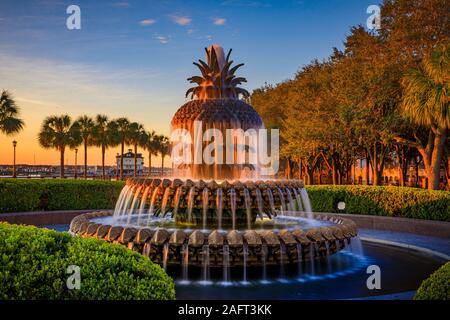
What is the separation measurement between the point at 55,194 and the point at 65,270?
16771 mm

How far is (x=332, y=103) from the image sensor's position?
3372cm

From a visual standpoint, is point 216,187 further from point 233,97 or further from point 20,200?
point 20,200

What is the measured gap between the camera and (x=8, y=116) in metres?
37.3

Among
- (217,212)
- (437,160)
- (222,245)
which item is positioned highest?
(437,160)

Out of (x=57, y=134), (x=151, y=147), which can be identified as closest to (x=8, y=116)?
(x=57, y=134)

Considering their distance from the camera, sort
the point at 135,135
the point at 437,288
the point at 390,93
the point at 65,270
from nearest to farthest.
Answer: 1. the point at 65,270
2. the point at 437,288
3. the point at 390,93
4. the point at 135,135

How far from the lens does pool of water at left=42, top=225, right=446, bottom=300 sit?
24.9 ft

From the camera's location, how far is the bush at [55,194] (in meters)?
18.3

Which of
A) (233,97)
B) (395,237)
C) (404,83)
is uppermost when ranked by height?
(404,83)

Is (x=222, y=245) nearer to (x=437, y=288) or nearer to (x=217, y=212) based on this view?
(x=217, y=212)

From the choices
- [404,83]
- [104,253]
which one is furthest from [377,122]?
Answer: [104,253]

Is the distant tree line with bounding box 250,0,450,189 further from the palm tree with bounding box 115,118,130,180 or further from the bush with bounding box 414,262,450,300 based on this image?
the palm tree with bounding box 115,118,130,180

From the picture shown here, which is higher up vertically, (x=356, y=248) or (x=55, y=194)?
(x=55, y=194)
